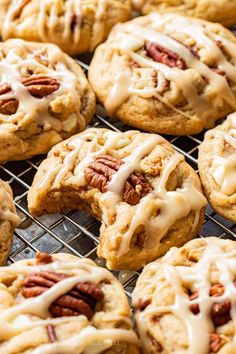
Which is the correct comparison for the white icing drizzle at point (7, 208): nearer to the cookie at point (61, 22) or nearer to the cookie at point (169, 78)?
the cookie at point (169, 78)

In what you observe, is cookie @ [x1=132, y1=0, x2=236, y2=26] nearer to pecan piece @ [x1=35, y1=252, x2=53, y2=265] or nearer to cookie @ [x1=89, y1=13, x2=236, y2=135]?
cookie @ [x1=89, y1=13, x2=236, y2=135]

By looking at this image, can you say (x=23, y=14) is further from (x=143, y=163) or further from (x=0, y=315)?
(x=0, y=315)

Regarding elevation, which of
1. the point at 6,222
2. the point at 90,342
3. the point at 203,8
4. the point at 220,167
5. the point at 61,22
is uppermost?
the point at 203,8

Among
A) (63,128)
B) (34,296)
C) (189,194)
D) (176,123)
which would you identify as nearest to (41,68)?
(63,128)

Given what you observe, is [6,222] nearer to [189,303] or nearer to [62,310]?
[62,310]

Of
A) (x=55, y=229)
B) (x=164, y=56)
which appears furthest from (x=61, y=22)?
(x=55, y=229)

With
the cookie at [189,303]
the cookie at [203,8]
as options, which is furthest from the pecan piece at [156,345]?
the cookie at [203,8]
